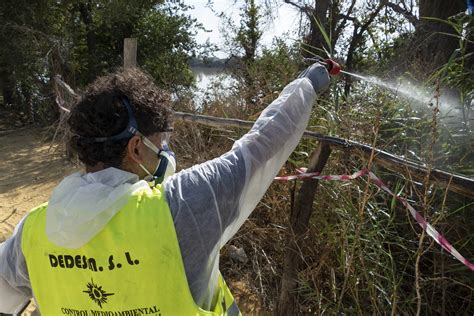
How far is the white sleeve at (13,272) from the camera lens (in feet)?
4.17

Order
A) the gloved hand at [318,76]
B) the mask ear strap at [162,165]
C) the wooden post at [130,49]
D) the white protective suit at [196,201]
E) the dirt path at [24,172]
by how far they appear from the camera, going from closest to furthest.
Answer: the white protective suit at [196,201] → the mask ear strap at [162,165] → the gloved hand at [318,76] → the wooden post at [130,49] → the dirt path at [24,172]

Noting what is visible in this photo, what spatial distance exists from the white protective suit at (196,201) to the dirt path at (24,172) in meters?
2.78

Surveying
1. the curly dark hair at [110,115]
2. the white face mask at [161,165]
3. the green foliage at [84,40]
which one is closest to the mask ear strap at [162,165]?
the white face mask at [161,165]

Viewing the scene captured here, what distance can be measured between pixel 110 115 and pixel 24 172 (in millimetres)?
7390

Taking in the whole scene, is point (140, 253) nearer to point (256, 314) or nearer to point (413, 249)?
point (413, 249)

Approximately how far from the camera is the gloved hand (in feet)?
5.01

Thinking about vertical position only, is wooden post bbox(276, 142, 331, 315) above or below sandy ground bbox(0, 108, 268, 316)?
above

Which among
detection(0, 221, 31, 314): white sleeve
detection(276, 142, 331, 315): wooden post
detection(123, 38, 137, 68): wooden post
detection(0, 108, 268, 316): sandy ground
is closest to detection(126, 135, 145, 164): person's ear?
detection(0, 221, 31, 314): white sleeve

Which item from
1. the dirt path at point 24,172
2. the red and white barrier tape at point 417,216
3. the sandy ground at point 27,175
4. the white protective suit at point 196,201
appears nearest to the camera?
the white protective suit at point 196,201

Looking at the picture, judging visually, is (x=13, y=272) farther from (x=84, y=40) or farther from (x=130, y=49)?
(x=84, y=40)

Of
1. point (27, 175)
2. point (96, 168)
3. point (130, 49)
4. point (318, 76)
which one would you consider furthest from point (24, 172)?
point (318, 76)

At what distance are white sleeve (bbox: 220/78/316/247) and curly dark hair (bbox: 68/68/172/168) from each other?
0.89 ft

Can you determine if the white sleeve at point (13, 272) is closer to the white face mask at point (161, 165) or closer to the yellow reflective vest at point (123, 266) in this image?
the yellow reflective vest at point (123, 266)

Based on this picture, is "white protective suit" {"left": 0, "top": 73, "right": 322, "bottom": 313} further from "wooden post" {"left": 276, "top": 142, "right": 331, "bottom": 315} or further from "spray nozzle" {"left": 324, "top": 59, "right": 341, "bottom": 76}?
"wooden post" {"left": 276, "top": 142, "right": 331, "bottom": 315}
